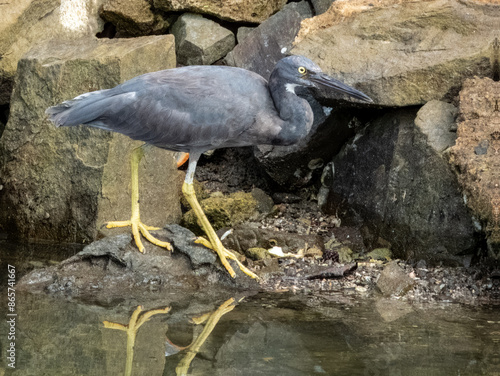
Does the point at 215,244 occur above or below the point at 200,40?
below

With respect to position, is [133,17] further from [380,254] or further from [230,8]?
[380,254]

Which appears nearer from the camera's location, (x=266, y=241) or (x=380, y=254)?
(x=380, y=254)

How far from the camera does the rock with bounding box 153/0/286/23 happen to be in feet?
25.3

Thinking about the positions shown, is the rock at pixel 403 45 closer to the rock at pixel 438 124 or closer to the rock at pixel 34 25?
the rock at pixel 438 124

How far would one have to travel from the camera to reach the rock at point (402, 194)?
5.78m

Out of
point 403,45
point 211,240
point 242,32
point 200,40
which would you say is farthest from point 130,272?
point 242,32

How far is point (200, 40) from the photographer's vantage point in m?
7.80

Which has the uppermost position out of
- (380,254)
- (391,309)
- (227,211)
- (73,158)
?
(73,158)

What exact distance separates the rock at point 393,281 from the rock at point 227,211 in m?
1.71

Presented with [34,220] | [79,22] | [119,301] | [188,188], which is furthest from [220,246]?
[79,22]

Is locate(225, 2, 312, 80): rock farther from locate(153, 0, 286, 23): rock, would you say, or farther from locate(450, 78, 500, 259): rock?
locate(450, 78, 500, 259): rock

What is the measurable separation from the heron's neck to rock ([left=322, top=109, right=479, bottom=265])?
102 cm

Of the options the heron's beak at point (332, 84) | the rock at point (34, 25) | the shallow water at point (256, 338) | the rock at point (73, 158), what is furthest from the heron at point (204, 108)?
the rock at point (34, 25)

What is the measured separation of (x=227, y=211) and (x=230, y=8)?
2421mm
